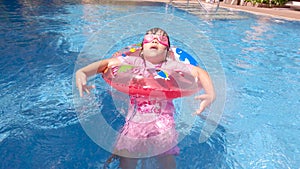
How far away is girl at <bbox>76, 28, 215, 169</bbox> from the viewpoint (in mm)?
2371

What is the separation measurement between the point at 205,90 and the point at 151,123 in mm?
552

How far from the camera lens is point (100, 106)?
3.90m

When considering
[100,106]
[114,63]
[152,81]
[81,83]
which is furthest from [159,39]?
[100,106]

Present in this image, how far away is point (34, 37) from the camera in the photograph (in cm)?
693

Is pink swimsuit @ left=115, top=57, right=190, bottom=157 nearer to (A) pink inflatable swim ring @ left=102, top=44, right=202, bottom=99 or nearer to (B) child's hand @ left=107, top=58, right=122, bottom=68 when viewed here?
(A) pink inflatable swim ring @ left=102, top=44, right=202, bottom=99

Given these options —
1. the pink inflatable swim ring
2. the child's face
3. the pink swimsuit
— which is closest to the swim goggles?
the child's face

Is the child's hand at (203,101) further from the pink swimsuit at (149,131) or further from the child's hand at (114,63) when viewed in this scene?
the child's hand at (114,63)

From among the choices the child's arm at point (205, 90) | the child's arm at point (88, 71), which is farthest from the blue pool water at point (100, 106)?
the child's arm at point (205, 90)

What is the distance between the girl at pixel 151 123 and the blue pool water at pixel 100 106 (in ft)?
1.44

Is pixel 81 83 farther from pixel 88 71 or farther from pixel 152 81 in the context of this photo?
pixel 152 81

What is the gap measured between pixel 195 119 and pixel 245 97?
1435 mm

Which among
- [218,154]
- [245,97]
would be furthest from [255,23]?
[218,154]

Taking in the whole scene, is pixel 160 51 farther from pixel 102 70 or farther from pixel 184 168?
pixel 184 168

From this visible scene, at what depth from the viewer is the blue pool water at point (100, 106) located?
2.93m
